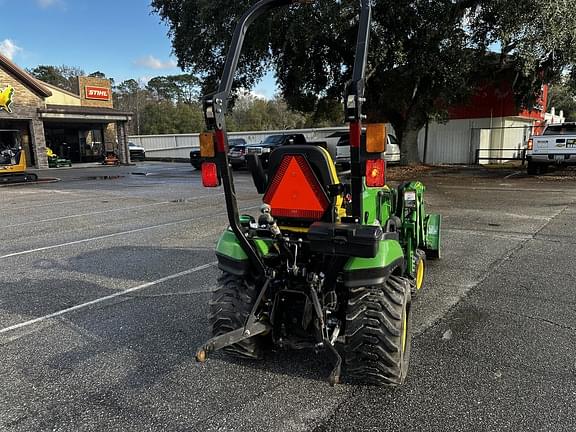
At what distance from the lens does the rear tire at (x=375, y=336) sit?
282 cm

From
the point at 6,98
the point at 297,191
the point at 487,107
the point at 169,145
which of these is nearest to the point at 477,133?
the point at 487,107

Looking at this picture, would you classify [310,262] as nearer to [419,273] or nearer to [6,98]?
[419,273]

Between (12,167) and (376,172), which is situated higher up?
(376,172)

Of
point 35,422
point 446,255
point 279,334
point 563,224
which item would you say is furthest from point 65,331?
point 563,224

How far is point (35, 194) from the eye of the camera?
602 inches

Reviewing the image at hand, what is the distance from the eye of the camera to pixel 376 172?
8.18 ft

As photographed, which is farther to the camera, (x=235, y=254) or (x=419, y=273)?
(x=419, y=273)

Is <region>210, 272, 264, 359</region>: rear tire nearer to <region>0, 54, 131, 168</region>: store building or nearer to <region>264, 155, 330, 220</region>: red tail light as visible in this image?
<region>264, 155, 330, 220</region>: red tail light

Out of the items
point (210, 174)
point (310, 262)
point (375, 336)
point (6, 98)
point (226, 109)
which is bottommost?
point (375, 336)

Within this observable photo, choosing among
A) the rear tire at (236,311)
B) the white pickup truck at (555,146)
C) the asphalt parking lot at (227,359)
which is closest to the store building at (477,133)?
the white pickup truck at (555,146)

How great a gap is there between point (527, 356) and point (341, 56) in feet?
53.1

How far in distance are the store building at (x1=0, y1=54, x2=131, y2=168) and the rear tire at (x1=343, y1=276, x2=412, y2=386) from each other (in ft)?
90.1

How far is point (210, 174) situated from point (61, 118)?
2881 centimetres

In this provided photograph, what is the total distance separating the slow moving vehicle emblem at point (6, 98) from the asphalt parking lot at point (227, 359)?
20605 mm
